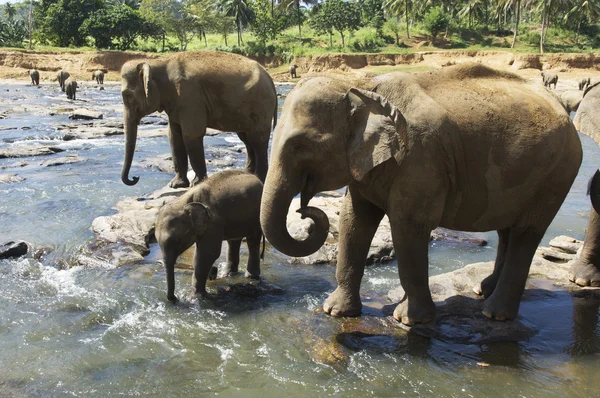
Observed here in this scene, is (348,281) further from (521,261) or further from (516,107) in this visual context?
(516,107)

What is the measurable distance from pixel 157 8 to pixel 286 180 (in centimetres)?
9132

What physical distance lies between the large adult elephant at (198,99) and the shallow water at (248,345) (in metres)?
2.69

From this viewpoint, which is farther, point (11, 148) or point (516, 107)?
point (11, 148)

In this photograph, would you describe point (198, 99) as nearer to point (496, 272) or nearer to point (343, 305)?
point (343, 305)

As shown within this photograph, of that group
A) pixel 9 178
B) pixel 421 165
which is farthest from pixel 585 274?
pixel 9 178

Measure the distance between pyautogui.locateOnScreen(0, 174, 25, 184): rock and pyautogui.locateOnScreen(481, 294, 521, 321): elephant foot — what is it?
36.1 ft

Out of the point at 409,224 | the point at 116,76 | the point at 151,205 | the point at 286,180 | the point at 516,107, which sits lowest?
the point at 116,76

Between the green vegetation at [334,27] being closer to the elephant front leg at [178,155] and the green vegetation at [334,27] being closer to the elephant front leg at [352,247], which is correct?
the elephant front leg at [178,155]

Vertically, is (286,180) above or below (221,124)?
above

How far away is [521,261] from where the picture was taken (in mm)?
5906

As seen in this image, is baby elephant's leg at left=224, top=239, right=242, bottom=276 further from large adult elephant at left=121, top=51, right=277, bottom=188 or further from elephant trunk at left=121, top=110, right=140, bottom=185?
elephant trunk at left=121, top=110, right=140, bottom=185

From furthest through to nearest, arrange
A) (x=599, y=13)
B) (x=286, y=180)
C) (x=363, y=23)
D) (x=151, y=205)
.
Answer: (x=363, y=23)
(x=599, y=13)
(x=151, y=205)
(x=286, y=180)

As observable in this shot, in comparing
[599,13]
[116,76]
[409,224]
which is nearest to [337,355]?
[409,224]

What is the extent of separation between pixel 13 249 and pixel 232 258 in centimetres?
320
